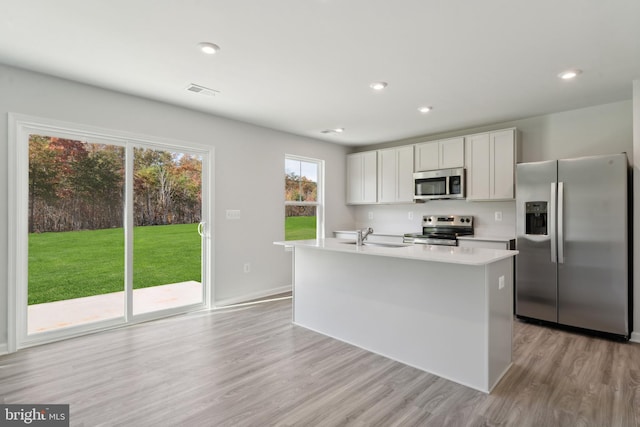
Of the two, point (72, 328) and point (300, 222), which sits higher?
point (300, 222)

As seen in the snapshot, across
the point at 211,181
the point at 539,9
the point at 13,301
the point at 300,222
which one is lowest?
the point at 13,301

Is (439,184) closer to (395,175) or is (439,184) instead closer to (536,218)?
(395,175)

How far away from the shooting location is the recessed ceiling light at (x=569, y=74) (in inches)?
113

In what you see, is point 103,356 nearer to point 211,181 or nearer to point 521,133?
point 211,181

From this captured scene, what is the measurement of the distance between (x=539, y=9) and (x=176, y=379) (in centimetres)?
349

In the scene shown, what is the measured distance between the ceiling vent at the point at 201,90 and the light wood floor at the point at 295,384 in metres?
2.50

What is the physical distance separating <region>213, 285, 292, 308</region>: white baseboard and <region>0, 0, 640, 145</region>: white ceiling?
8.17ft

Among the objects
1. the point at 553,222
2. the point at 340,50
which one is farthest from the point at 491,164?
the point at 340,50

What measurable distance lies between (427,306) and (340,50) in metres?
2.12

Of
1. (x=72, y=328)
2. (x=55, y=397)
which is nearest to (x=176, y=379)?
(x=55, y=397)

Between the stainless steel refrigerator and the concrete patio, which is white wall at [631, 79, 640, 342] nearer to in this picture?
the stainless steel refrigerator

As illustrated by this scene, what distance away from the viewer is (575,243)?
339 cm

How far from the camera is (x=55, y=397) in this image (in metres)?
2.18

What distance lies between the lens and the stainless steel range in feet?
15.2
